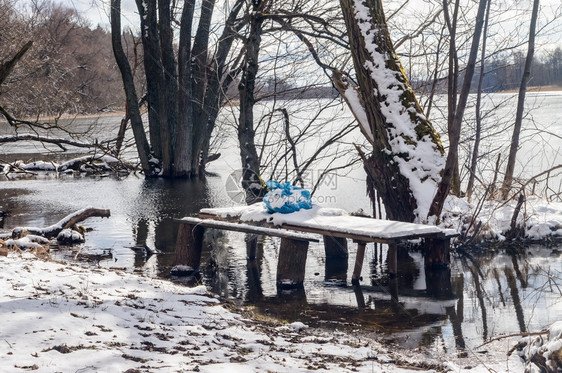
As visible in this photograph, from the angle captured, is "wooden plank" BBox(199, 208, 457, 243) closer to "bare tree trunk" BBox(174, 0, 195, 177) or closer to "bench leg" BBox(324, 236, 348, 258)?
"bench leg" BBox(324, 236, 348, 258)

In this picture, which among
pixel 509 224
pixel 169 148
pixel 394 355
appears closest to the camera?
pixel 394 355

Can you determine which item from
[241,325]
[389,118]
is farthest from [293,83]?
[241,325]

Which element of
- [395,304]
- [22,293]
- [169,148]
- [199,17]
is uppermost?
[199,17]

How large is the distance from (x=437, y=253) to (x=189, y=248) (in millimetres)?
3774

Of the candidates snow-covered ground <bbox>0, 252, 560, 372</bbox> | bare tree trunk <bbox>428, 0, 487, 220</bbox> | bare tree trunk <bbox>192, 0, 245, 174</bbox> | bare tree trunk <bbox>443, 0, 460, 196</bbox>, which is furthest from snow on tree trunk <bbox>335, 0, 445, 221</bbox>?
bare tree trunk <bbox>192, 0, 245, 174</bbox>

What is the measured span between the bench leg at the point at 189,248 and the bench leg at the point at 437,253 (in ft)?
11.5

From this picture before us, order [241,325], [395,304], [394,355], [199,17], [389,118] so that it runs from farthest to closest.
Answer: [199,17]
[389,118]
[395,304]
[241,325]
[394,355]

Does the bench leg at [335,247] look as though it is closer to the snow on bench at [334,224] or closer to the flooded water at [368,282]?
the flooded water at [368,282]

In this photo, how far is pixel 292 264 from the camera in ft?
31.4

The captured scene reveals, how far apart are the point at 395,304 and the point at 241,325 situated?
107 inches

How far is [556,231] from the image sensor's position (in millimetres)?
12914

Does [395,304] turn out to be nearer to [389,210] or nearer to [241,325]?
[241,325]

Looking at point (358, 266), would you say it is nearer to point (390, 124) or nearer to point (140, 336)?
point (390, 124)

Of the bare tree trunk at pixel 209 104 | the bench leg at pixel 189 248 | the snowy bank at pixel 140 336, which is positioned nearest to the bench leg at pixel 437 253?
the bench leg at pixel 189 248
